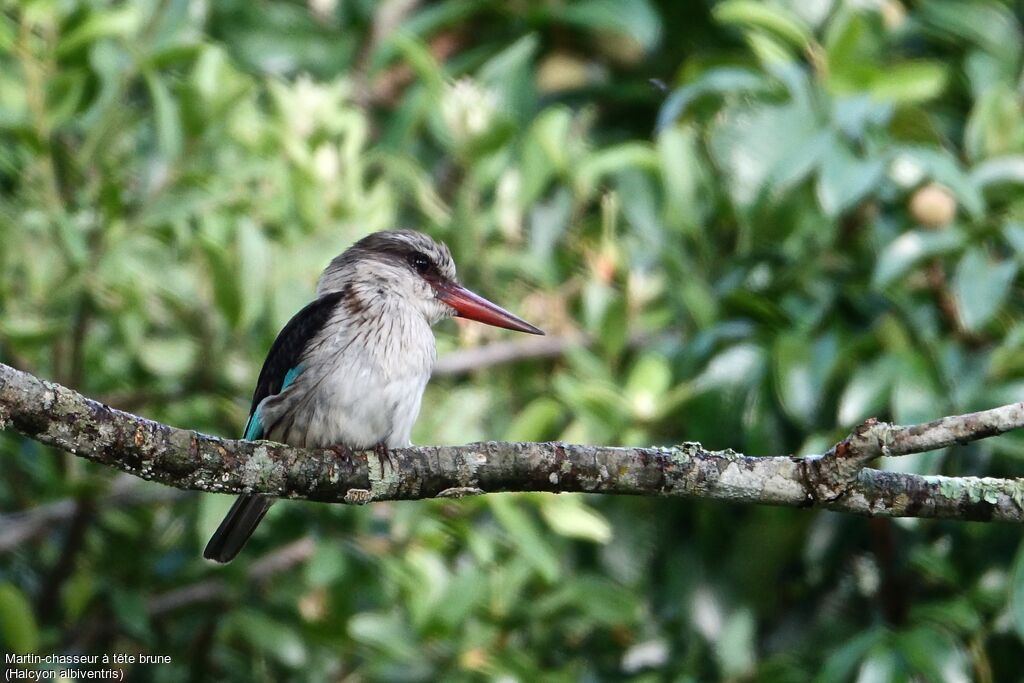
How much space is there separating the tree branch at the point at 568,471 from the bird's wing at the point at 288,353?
0.78m

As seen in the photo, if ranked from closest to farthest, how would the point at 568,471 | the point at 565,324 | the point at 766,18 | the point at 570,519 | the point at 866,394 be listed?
the point at 568,471 → the point at 866,394 → the point at 570,519 → the point at 766,18 → the point at 565,324

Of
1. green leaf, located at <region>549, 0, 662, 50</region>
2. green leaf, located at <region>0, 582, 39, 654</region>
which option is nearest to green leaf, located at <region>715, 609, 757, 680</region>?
green leaf, located at <region>0, 582, 39, 654</region>

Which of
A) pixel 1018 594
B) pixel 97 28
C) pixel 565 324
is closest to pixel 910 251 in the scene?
pixel 1018 594

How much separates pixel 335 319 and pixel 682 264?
105 cm

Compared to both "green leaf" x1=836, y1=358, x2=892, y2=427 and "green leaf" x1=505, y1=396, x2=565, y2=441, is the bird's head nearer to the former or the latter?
"green leaf" x1=505, y1=396, x2=565, y2=441

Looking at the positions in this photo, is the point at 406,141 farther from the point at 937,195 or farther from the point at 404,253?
the point at 937,195

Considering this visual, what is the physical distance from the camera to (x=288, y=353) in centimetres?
344

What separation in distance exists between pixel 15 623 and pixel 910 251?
2.34m

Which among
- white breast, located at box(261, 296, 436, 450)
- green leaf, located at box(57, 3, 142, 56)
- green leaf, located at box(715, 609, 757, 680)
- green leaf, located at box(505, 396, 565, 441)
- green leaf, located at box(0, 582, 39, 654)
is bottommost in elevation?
green leaf, located at box(715, 609, 757, 680)

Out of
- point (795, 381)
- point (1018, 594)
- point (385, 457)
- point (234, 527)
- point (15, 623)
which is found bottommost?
point (15, 623)

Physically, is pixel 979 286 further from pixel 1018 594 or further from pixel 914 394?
pixel 1018 594

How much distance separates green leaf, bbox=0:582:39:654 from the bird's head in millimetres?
1046

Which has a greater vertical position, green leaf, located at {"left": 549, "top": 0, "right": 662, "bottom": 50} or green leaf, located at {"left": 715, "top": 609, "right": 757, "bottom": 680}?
green leaf, located at {"left": 549, "top": 0, "right": 662, "bottom": 50}

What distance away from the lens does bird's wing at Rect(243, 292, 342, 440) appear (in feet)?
11.2
